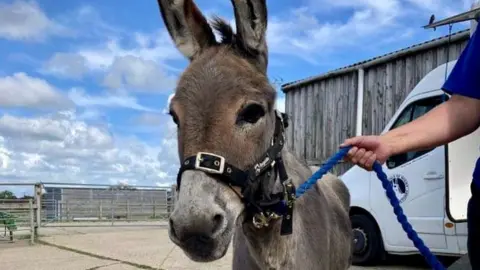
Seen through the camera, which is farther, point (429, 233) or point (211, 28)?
point (429, 233)

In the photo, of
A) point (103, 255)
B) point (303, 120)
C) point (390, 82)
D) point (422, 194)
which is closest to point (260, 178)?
point (422, 194)

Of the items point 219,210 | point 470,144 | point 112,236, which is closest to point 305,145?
point 112,236

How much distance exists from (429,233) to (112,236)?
24.2 feet

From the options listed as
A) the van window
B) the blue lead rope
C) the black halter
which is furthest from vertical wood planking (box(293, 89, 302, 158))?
the blue lead rope

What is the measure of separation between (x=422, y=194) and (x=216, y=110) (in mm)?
5298

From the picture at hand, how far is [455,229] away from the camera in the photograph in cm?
639

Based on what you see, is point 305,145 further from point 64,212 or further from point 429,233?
point 64,212

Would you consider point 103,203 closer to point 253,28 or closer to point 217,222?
point 253,28

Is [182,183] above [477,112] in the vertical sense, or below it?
below

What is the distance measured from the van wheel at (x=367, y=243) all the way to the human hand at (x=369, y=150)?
6039mm

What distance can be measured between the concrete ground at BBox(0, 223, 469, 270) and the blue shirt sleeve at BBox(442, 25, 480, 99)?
5.51 meters

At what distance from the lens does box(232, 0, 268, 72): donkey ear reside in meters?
2.63

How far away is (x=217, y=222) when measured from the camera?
2.12 metres

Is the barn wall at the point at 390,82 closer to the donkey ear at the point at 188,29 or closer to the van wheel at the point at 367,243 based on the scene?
the van wheel at the point at 367,243
